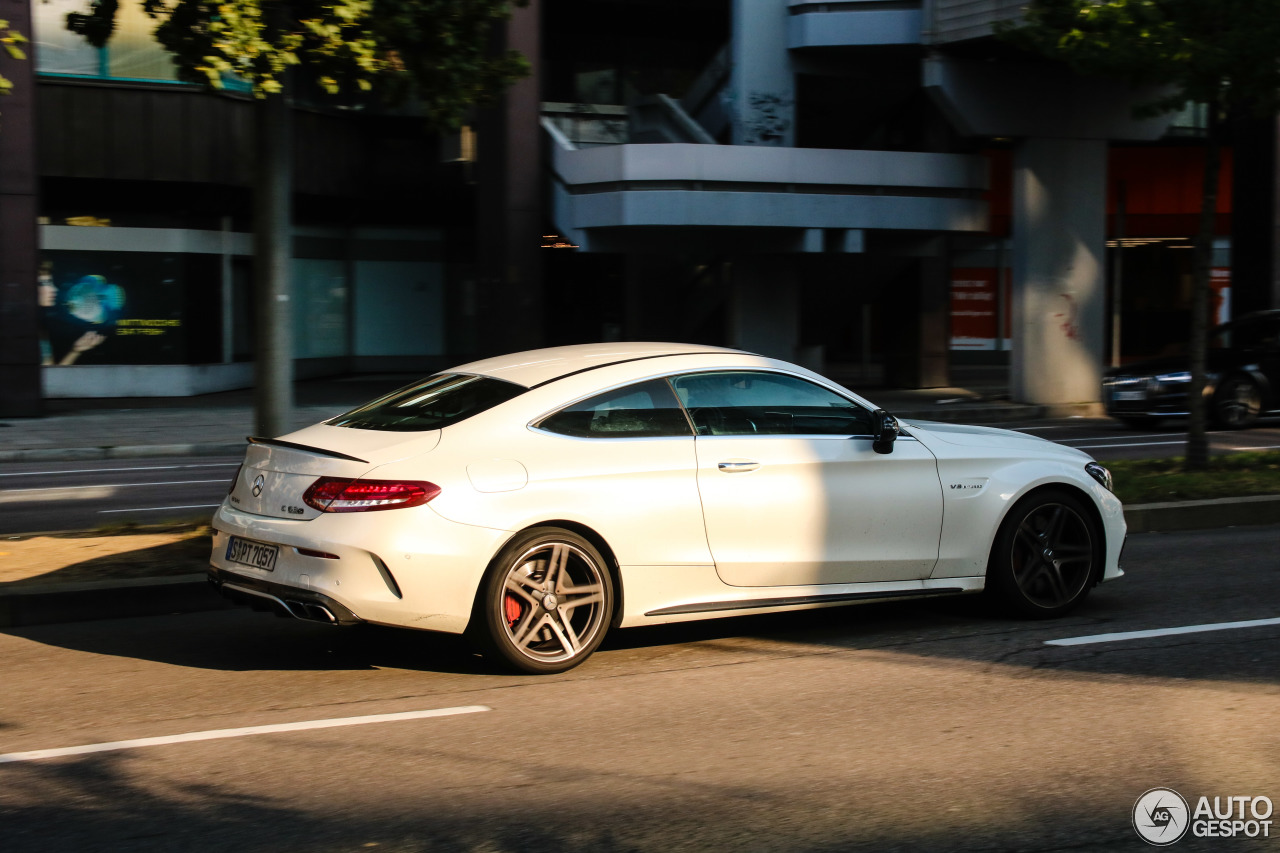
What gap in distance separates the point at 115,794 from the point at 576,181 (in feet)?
64.3

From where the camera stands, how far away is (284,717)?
5.43 meters

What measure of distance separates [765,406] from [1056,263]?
59.4ft

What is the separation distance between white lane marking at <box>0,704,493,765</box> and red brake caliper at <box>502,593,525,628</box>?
0.49 meters

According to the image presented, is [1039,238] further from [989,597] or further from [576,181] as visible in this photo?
[989,597]

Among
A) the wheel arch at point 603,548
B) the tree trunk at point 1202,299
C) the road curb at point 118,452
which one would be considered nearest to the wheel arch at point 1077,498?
the wheel arch at point 603,548

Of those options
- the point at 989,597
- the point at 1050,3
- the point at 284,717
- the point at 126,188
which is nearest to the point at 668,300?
the point at 126,188

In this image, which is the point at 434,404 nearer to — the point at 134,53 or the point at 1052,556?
the point at 1052,556

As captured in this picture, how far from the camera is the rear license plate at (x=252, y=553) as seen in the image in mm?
5914

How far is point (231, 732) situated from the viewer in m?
5.21

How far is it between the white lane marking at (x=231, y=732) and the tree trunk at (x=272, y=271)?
4039 millimetres

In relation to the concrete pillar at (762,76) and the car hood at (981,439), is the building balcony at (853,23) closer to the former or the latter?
the concrete pillar at (762,76)

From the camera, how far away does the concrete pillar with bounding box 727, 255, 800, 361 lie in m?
24.9

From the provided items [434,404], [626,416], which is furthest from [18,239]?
[626,416]

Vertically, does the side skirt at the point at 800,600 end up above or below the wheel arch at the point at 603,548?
below
